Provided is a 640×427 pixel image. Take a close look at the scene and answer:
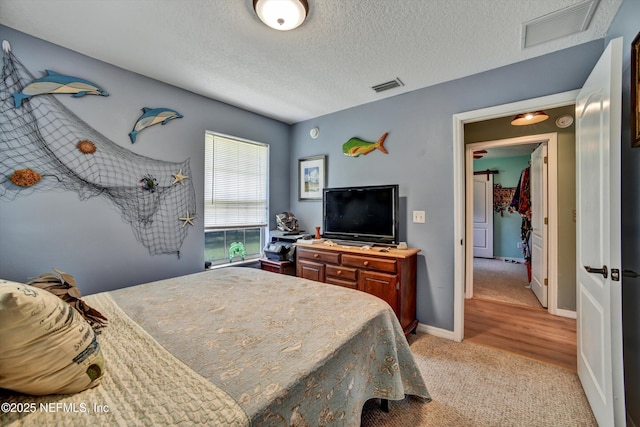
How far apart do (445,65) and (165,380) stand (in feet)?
9.44

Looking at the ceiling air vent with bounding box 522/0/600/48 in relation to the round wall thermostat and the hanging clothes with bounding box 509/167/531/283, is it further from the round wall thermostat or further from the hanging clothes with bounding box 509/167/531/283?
the hanging clothes with bounding box 509/167/531/283

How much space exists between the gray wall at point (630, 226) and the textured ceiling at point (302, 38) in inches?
12.9

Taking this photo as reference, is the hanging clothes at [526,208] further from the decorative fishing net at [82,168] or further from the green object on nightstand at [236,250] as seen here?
the decorative fishing net at [82,168]

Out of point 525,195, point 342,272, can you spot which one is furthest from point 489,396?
point 525,195

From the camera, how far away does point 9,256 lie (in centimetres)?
189

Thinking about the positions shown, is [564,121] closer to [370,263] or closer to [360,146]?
[360,146]

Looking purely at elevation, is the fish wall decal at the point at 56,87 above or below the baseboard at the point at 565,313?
above

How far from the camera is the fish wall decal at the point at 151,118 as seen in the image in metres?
2.47

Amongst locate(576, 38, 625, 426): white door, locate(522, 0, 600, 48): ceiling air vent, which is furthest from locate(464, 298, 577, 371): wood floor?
locate(522, 0, 600, 48): ceiling air vent

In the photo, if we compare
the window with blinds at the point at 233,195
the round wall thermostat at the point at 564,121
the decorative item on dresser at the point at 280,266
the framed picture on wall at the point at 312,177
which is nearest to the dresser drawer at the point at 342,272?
the decorative item on dresser at the point at 280,266

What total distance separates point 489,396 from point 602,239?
123 cm

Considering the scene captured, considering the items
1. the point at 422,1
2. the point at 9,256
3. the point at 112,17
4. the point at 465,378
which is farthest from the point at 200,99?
the point at 465,378

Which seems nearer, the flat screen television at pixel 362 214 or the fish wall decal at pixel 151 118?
the fish wall decal at pixel 151 118

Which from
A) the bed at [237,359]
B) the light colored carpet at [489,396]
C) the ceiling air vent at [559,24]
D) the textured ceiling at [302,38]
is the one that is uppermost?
the ceiling air vent at [559,24]
